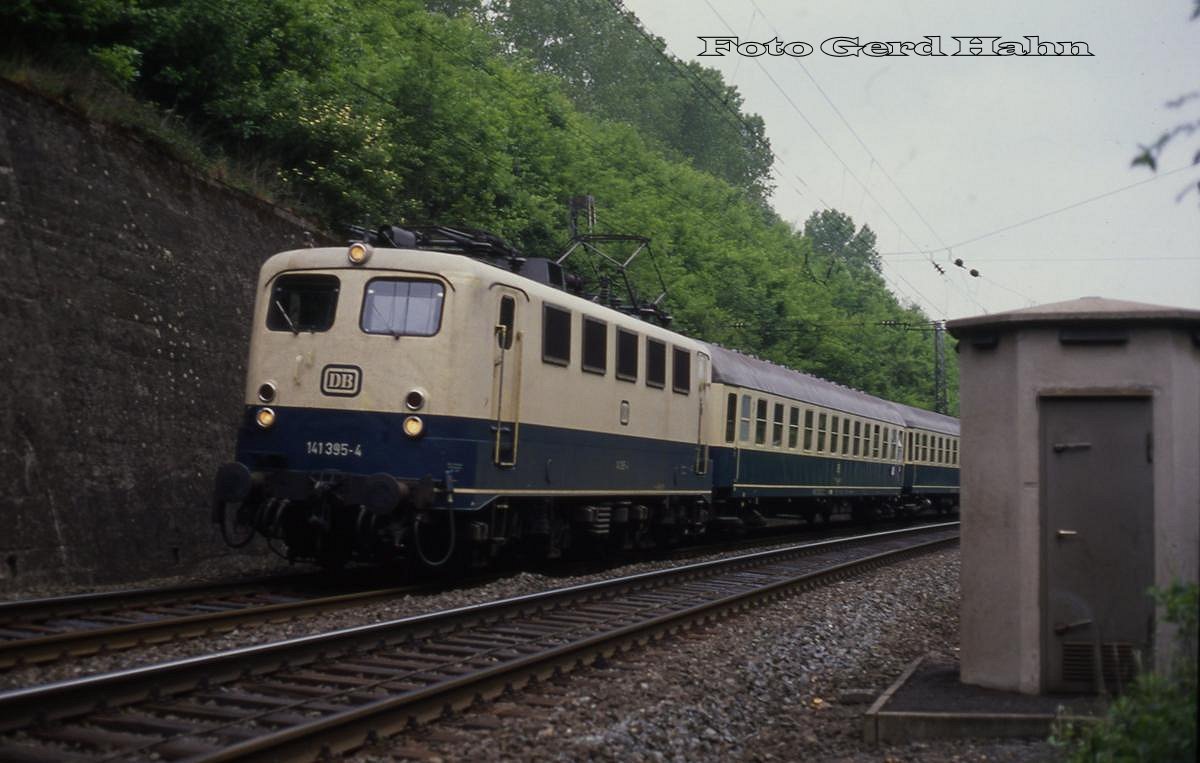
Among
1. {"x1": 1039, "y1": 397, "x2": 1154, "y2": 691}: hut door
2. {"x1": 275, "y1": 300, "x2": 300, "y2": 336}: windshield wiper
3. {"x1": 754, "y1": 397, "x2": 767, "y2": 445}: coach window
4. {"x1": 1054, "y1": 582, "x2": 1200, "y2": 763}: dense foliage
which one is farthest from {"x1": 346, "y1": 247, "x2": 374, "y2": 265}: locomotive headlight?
{"x1": 754, "y1": 397, "x2": 767, "y2": 445}: coach window

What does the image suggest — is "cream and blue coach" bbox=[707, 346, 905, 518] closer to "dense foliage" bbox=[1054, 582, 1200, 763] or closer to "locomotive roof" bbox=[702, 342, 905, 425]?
"locomotive roof" bbox=[702, 342, 905, 425]

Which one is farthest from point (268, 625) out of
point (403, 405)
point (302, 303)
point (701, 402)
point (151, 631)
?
point (701, 402)

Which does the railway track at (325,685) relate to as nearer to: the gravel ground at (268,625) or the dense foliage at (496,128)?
the gravel ground at (268,625)

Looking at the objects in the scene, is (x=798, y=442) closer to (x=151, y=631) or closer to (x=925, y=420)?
(x=925, y=420)

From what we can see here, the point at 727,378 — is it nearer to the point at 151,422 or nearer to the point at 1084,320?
the point at 151,422

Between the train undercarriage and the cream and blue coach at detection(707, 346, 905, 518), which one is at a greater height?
the cream and blue coach at detection(707, 346, 905, 518)

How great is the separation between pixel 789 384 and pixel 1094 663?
17856 mm

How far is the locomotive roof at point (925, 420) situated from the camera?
3581 cm

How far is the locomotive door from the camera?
12.4 m

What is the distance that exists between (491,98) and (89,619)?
27477 millimetres

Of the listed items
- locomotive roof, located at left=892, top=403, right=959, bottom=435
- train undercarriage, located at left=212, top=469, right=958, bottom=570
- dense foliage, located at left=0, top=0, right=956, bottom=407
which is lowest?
train undercarriage, located at left=212, top=469, right=958, bottom=570

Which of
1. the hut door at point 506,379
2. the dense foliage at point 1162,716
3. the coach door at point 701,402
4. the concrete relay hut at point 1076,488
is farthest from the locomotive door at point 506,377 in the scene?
the dense foliage at point 1162,716

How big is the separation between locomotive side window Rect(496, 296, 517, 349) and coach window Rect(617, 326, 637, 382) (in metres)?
3.05

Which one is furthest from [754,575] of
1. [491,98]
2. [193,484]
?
[491,98]
